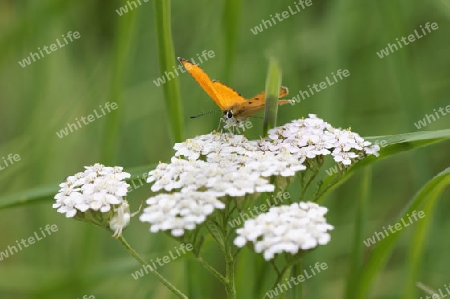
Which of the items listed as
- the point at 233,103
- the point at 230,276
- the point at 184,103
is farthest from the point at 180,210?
the point at 184,103

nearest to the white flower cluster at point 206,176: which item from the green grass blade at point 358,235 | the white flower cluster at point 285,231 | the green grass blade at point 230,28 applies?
the white flower cluster at point 285,231

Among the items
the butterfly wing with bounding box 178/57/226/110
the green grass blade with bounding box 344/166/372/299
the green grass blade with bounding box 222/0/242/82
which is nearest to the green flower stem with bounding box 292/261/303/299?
the green grass blade with bounding box 344/166/372/299

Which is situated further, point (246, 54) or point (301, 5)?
point (246, 54)

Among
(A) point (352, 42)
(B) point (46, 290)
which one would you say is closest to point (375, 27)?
(A) point (352, 42)

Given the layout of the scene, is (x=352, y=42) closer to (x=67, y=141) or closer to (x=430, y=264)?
(x=430, y=264)

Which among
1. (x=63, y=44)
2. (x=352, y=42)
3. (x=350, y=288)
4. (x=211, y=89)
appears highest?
(x=63, y=44)

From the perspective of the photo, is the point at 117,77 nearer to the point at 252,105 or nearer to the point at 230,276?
the point at 252,105
